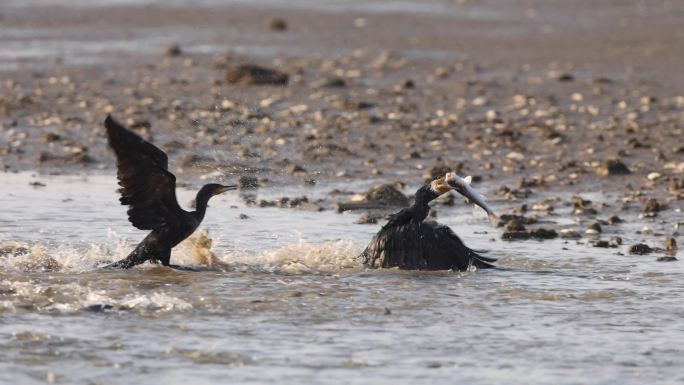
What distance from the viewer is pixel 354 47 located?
25.4m

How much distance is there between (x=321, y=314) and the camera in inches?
341

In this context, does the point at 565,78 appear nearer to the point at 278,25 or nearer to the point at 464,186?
the point at 278,25

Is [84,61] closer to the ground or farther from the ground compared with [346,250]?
farther from the ground

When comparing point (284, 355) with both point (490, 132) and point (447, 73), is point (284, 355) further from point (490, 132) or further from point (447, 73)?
point (447, 73)

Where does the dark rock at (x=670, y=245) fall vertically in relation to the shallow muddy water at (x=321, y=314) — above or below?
above

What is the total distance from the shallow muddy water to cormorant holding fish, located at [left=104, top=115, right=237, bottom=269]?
175 mm

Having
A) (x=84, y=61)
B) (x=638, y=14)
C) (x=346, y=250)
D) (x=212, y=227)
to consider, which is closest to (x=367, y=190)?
(x=212, y=227)

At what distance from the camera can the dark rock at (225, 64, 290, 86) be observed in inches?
785

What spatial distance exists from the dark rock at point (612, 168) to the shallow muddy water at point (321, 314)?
2.97m

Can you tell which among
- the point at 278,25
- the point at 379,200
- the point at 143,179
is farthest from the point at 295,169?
the point at 278,25

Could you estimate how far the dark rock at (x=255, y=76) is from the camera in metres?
19.9

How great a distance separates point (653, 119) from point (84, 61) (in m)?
9.91

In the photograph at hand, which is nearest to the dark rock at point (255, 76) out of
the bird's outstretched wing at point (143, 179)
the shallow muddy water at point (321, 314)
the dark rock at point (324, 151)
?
the dark rock at point (324, 151)

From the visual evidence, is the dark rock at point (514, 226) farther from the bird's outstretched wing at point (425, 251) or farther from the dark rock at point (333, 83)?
the dark rock at point (333, 83)
